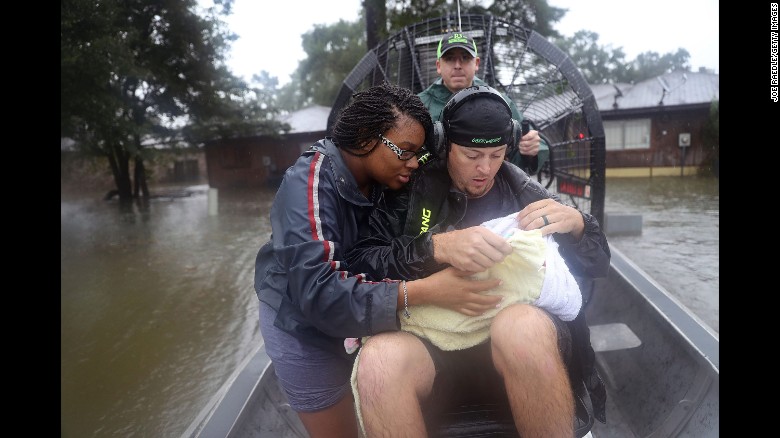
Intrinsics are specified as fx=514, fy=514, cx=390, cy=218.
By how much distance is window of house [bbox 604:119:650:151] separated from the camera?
61.0 feet

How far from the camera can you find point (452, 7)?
1205 cm

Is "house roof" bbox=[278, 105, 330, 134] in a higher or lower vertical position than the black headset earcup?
higher

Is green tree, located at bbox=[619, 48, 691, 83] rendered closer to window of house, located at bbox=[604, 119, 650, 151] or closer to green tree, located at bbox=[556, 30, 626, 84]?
green tree, located at bbox=[556, 30, 626, 84]

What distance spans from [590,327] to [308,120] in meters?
21.3

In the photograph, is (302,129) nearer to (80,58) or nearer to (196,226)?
(196,226)

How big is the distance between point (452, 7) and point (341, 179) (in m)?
11.5

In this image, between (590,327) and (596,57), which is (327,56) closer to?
(596,57)

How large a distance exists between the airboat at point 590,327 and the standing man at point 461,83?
22cm

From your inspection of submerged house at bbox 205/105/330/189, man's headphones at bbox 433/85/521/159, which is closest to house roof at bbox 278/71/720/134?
submerged house at bbox 205/105/330/189

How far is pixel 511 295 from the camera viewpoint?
1702mm

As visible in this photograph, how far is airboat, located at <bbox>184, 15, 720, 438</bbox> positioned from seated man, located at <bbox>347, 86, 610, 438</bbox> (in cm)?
22

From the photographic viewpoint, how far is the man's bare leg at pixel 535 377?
157 centimetres

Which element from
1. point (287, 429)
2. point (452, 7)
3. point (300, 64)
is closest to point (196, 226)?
point (452, 7)

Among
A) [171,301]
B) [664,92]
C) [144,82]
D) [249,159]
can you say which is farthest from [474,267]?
[249,159]
